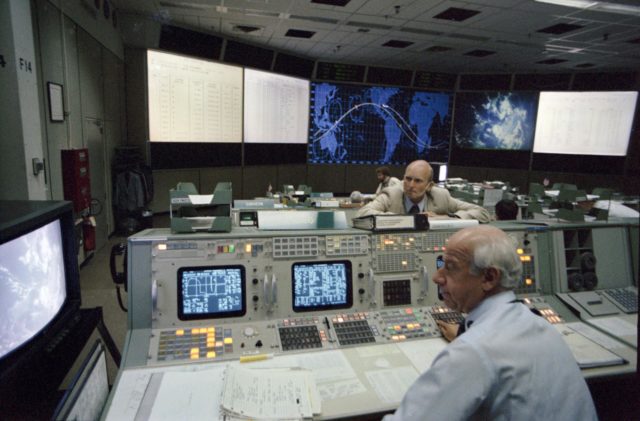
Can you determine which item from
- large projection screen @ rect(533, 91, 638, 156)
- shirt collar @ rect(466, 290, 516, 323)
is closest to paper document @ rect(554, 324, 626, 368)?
shirt collar @ rect(466, 290, 516, 323)

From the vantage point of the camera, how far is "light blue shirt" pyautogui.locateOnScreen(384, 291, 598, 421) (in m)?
0.92

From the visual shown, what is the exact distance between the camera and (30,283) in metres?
1.23

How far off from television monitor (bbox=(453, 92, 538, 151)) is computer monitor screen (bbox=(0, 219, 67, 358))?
9440 millimetres

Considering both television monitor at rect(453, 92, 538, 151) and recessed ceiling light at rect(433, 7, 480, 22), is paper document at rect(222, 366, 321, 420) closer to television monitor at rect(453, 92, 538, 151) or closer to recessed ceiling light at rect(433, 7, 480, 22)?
recessed ceiling light at rect(433, 7, 480, 22)

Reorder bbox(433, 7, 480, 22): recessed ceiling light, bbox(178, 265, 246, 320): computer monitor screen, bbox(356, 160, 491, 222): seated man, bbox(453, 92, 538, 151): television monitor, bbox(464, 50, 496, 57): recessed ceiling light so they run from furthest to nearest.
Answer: bbox(453, 92, 538, 151): television monitor < bbox(464, 50, 496, 57): recessed ceiling light < bbox(433, 7, 480, 22): recessed ceiling light < bbox(356, 160, 491, 222): seated man < bbox(178, 265, 246, 320): computer monitor screen

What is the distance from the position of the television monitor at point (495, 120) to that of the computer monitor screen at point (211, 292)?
900cm

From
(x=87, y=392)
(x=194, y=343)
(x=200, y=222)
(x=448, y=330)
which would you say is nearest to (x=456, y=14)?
(x=448, y=330)

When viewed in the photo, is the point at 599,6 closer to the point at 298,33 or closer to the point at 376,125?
the point at 298,33

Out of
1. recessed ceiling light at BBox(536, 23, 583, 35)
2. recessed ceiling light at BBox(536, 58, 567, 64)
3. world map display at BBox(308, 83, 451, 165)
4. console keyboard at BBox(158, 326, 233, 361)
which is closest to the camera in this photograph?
console keyboard at BBox(158, 326, 233, 361)

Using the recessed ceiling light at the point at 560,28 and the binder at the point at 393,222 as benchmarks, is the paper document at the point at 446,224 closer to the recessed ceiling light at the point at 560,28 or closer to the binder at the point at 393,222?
the binder at the point at 393,222

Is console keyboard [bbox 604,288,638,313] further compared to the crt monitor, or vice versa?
console keyboard [bbox 604,288,638,313]

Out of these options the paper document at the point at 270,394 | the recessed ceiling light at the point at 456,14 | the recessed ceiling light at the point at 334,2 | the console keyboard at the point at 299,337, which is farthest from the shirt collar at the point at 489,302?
the recessed ceiling light at the point at 456,14

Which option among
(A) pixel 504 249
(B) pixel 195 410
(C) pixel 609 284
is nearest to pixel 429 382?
(A) pixel 504 249

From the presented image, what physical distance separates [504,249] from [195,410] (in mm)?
995
